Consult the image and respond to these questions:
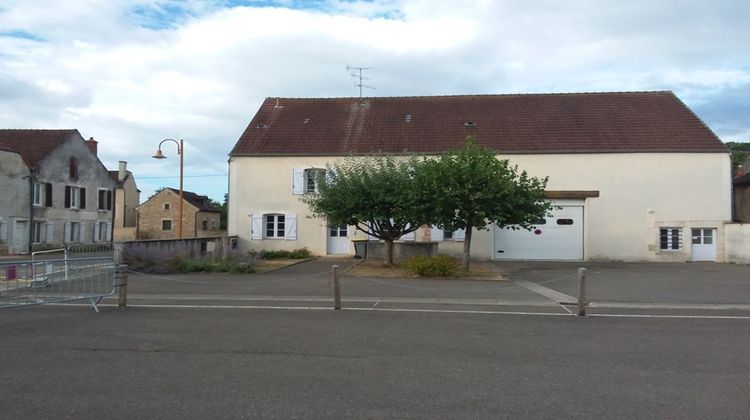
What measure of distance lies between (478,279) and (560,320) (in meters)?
7.36

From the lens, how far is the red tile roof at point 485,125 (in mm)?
27062

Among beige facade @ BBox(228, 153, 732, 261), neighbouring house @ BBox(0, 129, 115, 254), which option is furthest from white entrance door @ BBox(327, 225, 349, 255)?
neighbouring house @ BBox(0, 129, 115, 254)

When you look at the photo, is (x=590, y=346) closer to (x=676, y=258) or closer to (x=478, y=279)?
(x=478, y=279)

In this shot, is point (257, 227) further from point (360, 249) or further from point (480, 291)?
point (480, 291)

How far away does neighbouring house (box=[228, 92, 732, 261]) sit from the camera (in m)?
26.1

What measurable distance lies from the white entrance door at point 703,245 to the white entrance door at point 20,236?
1381 inches

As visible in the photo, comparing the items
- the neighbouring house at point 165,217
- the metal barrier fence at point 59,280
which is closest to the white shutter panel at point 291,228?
the metal barrier fence at point 59,280

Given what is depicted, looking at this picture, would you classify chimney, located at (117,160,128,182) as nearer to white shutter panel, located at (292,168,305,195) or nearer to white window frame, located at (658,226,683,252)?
white shutter panel, located at (292,168,305,195)

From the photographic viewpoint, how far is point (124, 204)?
192ft

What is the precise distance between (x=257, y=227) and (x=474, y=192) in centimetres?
1352

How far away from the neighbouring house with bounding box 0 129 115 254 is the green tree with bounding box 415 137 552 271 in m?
26.5

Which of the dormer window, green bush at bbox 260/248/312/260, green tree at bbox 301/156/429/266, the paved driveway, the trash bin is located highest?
the dormer window

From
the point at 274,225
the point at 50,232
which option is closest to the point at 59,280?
the point at 274,225

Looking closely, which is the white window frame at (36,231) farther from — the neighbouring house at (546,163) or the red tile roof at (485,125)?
the red tile roof at (485,125)
